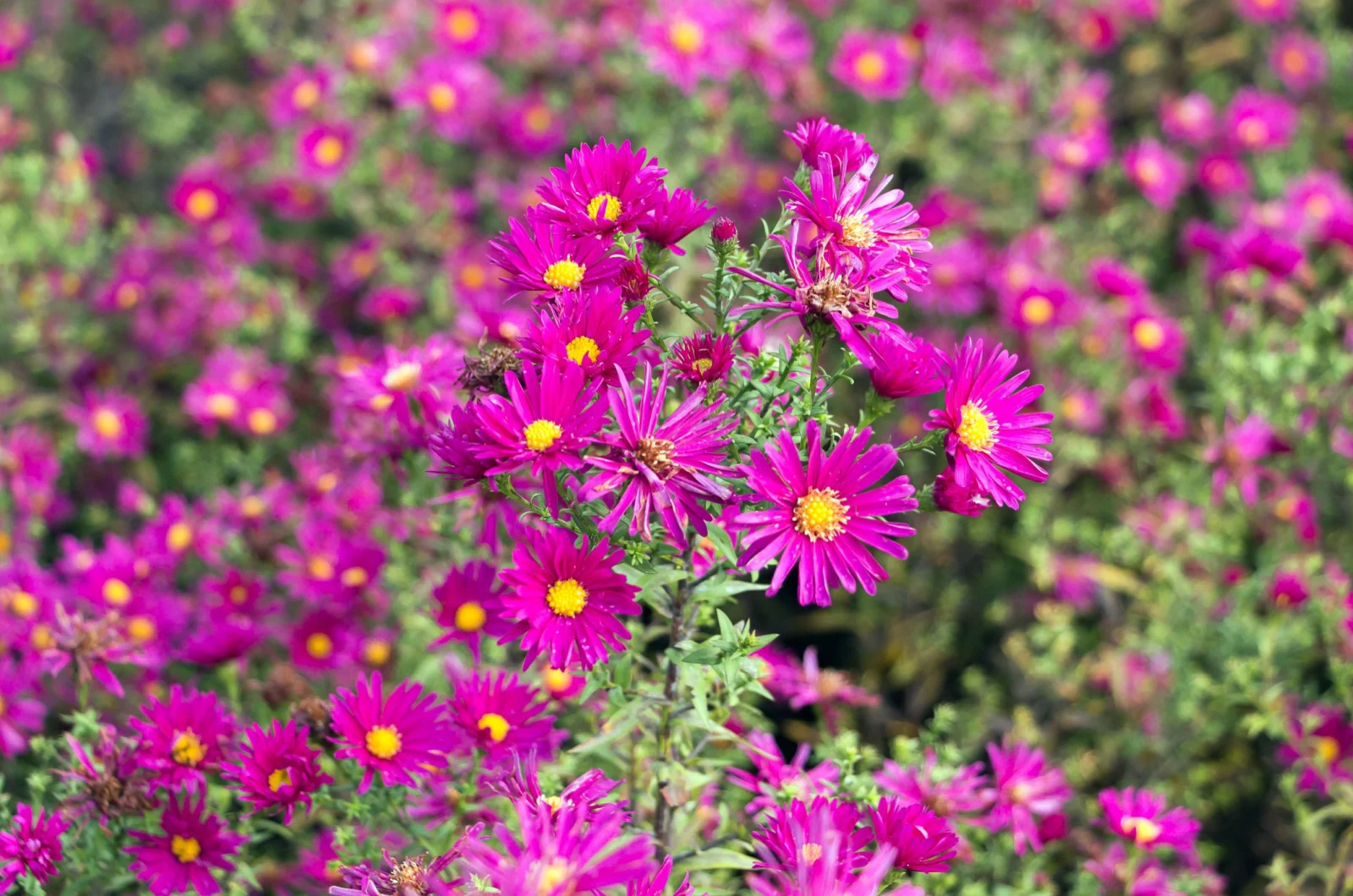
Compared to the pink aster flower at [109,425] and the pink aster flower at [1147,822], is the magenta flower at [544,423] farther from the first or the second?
the pink aster flower at [109,425]

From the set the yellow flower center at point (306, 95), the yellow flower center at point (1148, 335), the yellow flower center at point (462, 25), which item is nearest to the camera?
the yellow flower center at point (1148, 335)

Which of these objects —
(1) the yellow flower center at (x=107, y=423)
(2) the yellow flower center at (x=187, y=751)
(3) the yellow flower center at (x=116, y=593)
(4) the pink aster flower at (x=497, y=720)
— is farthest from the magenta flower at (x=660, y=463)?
(1) the yellow flower center at (x=107, y=423)

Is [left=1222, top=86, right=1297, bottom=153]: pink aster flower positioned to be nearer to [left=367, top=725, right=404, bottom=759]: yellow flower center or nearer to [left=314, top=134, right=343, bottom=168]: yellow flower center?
[left=314, top=134, right=343, bottom=168]: yellow flower center

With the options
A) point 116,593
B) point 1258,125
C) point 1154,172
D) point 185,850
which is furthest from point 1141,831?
point 1258,125

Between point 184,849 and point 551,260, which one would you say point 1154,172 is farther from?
point 184,849

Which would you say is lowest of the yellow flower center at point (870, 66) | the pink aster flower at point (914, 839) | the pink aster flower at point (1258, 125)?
the pink aster flower at point (914, 839)
